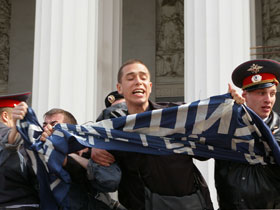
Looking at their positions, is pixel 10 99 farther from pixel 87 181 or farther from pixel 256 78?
pixel 256 78

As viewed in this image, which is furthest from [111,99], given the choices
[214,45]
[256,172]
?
[214,45]

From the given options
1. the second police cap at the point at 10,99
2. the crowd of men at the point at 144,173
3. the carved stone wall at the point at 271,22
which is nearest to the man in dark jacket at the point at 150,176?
the crowd of men at the point at 144,173

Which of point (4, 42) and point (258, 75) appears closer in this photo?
point (258, 75)

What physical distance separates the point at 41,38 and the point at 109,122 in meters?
Result: 3.34

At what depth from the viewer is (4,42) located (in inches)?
534

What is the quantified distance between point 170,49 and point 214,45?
22.0ft

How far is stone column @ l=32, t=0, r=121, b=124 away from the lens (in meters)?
6.62

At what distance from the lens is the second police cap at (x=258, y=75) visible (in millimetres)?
3867

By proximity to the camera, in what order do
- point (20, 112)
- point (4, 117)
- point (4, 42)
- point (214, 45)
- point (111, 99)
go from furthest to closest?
point (4, 42), point (214, 45), point (111, 99), point (4, 117), point (20, 112)

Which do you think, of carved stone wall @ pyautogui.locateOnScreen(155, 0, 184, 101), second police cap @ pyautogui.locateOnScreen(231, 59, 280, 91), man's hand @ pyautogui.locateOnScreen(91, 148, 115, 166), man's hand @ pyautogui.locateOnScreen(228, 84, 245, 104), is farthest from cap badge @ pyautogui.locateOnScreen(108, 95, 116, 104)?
carved stone wall @ pyautogui.locateOnScreen(155, 0, 184, 101)

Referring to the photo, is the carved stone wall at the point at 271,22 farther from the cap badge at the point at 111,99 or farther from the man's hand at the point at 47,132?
the man's hand at the point at 47,132

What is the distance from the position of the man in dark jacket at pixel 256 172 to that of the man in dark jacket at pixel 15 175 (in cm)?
141

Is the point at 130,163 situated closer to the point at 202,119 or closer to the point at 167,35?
the point at 202,119

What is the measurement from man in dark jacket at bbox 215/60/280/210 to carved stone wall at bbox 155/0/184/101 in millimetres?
8422
